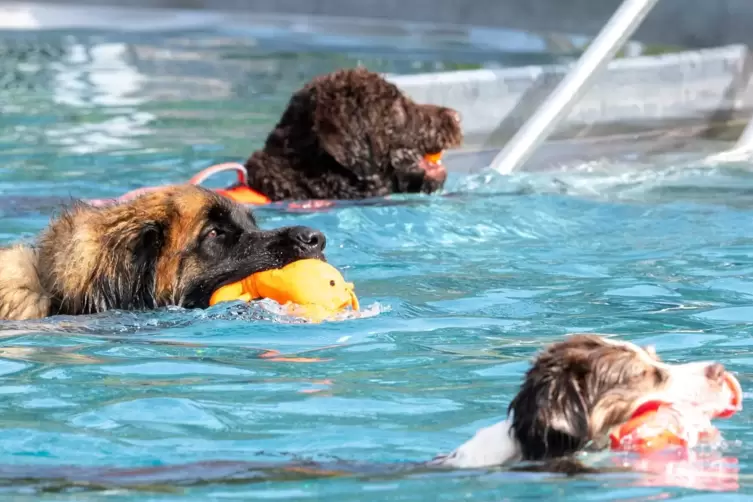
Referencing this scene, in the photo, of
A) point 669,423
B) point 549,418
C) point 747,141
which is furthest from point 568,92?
point 549,418

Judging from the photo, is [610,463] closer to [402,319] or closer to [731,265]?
[402,319]

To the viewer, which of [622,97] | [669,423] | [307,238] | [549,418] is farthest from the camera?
[622,97]

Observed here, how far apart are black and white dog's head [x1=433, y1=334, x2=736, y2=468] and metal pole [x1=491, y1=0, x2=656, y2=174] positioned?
6.80 m

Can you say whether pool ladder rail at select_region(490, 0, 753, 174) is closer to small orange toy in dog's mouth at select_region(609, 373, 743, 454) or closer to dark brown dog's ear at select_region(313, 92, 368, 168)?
dark brown dog's ear at select_region(313, 92, 368, 168)

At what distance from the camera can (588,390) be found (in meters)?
4.16

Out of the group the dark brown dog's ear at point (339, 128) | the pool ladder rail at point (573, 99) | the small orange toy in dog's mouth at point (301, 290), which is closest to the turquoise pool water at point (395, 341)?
the small orange toy in dog's mouth at point (301, 290)

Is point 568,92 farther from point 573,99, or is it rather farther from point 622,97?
point 622,97

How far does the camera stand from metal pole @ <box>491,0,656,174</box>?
11375 millimetres

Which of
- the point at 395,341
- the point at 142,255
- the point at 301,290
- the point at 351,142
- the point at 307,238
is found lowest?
the point at 395,341

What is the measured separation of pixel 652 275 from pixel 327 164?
295cm

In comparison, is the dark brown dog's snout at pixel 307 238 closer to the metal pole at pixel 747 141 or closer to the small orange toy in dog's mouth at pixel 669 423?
the small orange toy in dog's mouth at pixel 669 423

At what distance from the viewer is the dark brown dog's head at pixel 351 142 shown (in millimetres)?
9789

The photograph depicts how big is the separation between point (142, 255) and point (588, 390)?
291 cm

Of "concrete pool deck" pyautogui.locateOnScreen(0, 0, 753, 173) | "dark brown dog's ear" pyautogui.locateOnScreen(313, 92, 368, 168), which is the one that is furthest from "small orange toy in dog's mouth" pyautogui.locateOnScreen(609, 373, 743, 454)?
"concrete pool deck" pyautogui.locateOnScreen(0, 0, 753, 173)
